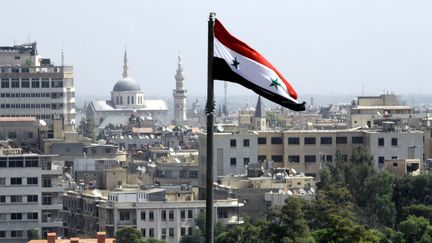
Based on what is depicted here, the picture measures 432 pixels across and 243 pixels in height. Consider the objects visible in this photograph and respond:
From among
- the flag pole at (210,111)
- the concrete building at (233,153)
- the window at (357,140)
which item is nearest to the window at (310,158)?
the window at (357,140)

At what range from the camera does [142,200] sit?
9462 centimetres

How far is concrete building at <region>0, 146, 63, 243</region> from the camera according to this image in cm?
9244

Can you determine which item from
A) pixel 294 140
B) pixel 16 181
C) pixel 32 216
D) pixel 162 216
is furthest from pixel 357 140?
pixel 32 216

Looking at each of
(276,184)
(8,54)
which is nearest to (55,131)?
(8,54)

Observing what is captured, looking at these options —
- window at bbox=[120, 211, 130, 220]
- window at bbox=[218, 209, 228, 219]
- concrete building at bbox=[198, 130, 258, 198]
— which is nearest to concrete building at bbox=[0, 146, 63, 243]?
window at bbox=[120, 211, 130, 220]

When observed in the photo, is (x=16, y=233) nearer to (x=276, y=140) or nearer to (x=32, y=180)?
(x=32, y=180)

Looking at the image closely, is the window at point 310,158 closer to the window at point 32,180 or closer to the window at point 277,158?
the window at point 277,158

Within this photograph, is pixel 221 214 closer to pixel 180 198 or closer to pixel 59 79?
pixel 180 198

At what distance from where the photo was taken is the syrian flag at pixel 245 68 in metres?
24.8

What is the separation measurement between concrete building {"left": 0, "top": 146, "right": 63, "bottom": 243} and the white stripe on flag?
6768cm

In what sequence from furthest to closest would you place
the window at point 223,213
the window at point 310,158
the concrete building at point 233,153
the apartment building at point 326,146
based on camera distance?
the window at point 310,158
the apartment building at point 326,146
the concrete building at point 233,153
the window at point 223,213

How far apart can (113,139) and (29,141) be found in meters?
46.9

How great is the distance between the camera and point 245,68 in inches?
981

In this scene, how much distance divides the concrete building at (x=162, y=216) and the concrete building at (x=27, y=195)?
2.59 meters
